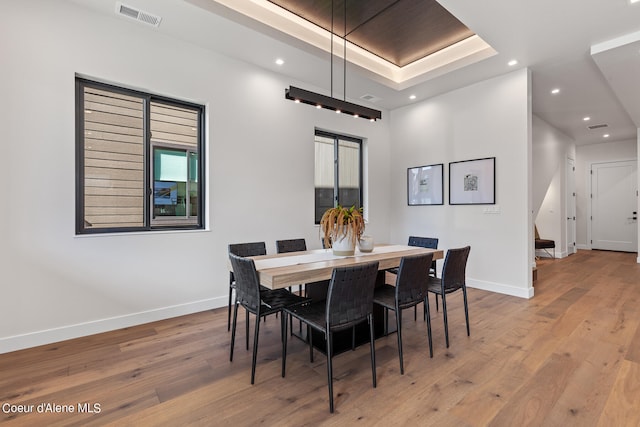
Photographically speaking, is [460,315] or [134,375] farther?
[460,315]

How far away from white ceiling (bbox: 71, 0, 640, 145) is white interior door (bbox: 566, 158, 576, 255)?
286 centimetres

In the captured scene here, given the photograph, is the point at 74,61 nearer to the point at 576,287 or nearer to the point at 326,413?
the point at 326,413

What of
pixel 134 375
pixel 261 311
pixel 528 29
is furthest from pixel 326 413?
pixel 528 29

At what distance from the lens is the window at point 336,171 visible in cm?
501

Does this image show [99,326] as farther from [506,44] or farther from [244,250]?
[506,44]

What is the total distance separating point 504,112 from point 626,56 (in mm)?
1257

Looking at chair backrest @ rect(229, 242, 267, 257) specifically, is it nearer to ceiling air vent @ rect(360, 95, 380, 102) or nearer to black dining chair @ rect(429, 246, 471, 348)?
black dining chair @ rect(429, 246, 471, 348)

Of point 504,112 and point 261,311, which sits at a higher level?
point 504,112

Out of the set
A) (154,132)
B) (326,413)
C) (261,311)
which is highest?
(154,132)

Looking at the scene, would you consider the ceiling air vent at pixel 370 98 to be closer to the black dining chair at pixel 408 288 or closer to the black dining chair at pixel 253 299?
the black dining chair at pixel 408 288

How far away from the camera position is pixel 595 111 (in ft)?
19.2

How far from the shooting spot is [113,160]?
3.33 m

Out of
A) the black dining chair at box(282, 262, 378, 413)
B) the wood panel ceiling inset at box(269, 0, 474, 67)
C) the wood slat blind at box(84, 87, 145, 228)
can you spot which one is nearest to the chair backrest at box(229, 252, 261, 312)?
the black dining chair at box(282, 262, 378, 413)

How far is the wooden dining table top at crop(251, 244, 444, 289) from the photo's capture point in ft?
6.87
